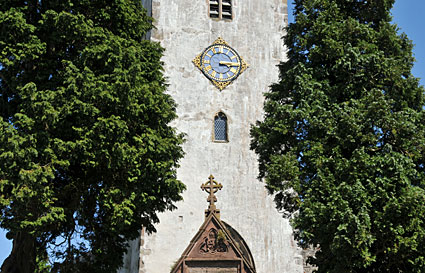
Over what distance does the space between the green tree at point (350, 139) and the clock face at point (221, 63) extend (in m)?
8.20

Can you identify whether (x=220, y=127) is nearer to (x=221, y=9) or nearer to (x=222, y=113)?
(x=222, y=113)

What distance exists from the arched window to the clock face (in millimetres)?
1827

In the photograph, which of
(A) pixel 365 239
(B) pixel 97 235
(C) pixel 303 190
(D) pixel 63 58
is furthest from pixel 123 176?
(A) pixel 365 239

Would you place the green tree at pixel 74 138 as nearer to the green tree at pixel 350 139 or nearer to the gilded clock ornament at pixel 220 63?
the green tree at pixel 350 139

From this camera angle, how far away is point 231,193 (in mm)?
24281

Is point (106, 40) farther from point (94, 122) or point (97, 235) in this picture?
point (97, 235)

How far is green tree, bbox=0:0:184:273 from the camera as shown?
14281mm

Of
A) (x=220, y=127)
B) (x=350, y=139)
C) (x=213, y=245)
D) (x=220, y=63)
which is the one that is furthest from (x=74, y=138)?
(x=220, y=63)

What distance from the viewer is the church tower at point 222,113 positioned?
23.5 m

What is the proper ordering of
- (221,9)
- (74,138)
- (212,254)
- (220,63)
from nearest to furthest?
(74,138)
(212,254)
(220,63)
(221,9)

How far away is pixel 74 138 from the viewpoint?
1516cm

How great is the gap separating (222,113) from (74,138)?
448 inches

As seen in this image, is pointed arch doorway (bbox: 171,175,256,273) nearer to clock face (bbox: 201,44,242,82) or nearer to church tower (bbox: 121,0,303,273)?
church tower (bbox: 121,0,303,273)

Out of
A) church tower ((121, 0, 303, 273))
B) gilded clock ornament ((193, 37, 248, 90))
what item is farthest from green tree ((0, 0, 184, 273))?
gilded clock ornament ((193, 37, 248, 90))
